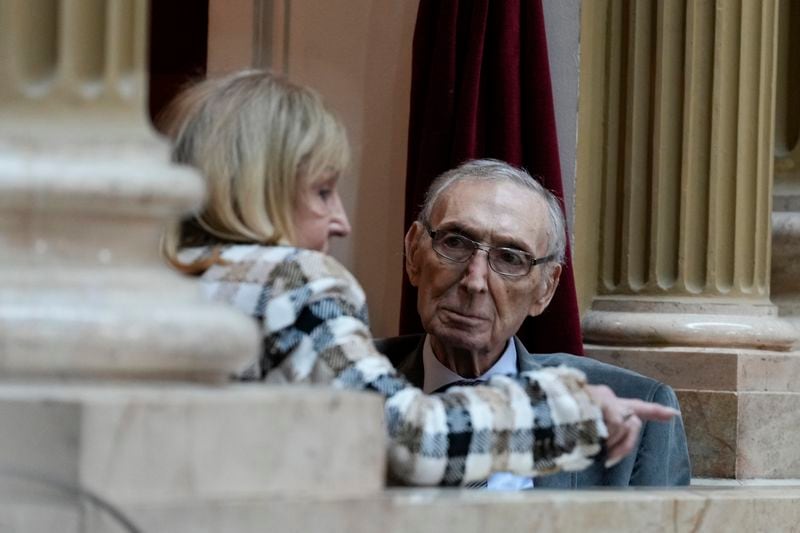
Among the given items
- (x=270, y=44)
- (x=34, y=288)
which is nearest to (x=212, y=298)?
(x=34, y=288)

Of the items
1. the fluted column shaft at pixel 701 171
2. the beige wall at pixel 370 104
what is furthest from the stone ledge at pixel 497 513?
the beige wall at pixel 370 104

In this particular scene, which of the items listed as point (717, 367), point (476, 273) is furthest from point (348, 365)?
point (717, 367)

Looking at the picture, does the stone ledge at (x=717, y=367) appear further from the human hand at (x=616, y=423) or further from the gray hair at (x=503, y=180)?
the human hand at (x=616, y=423)

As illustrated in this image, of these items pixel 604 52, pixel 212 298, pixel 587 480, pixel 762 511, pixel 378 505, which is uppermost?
A: pixel 604 52

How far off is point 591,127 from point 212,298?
2.45 meters

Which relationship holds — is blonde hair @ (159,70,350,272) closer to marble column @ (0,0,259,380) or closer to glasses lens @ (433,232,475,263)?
marble column @ (0,0,259,380)

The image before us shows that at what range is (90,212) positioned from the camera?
1799 mm

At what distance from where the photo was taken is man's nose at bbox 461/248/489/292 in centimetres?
346

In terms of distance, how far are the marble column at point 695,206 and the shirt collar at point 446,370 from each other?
2.22 feet

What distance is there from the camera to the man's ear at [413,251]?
3.64m

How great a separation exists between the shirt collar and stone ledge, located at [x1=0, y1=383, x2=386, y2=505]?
163 cm

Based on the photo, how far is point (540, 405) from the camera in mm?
2191

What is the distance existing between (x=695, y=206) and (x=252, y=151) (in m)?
2.30

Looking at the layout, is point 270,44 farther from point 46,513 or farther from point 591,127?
point 46,513
